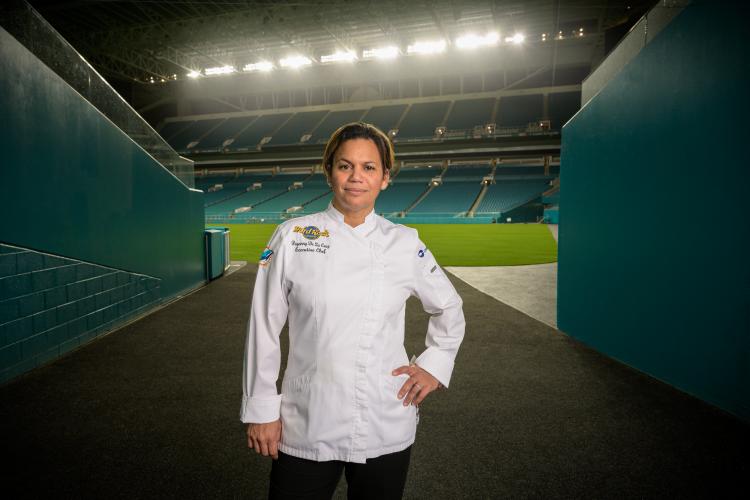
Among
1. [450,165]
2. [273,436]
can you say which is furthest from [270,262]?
[450,165]

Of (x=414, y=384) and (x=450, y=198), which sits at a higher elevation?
(x=450, y=198)

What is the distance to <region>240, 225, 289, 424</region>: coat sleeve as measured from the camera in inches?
48.8

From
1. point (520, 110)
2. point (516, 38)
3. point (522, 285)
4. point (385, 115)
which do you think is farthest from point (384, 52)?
point (522, 285)


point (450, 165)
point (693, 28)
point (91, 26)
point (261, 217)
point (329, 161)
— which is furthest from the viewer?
point (450, 165)

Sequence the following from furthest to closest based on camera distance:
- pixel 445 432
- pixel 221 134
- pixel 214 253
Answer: pixel 221 134
pixel 214 253
pixel 445 432

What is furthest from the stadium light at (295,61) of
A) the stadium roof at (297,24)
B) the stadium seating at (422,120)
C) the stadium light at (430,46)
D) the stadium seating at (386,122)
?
the stadium seating at (422,120)

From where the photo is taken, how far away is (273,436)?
1252mm

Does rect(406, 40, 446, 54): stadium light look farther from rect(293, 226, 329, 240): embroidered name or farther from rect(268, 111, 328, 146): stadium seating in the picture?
rect(293, 226, 329, 240): embroidered name

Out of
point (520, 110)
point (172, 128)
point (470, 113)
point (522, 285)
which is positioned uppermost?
point (172, 128)

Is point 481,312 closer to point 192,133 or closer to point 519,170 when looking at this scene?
point 519,170

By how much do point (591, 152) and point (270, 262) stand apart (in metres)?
4.38

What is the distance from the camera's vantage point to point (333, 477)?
50.7 inches

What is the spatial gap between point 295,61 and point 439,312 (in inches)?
1331

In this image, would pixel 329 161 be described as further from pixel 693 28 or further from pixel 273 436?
pixel 693 28
